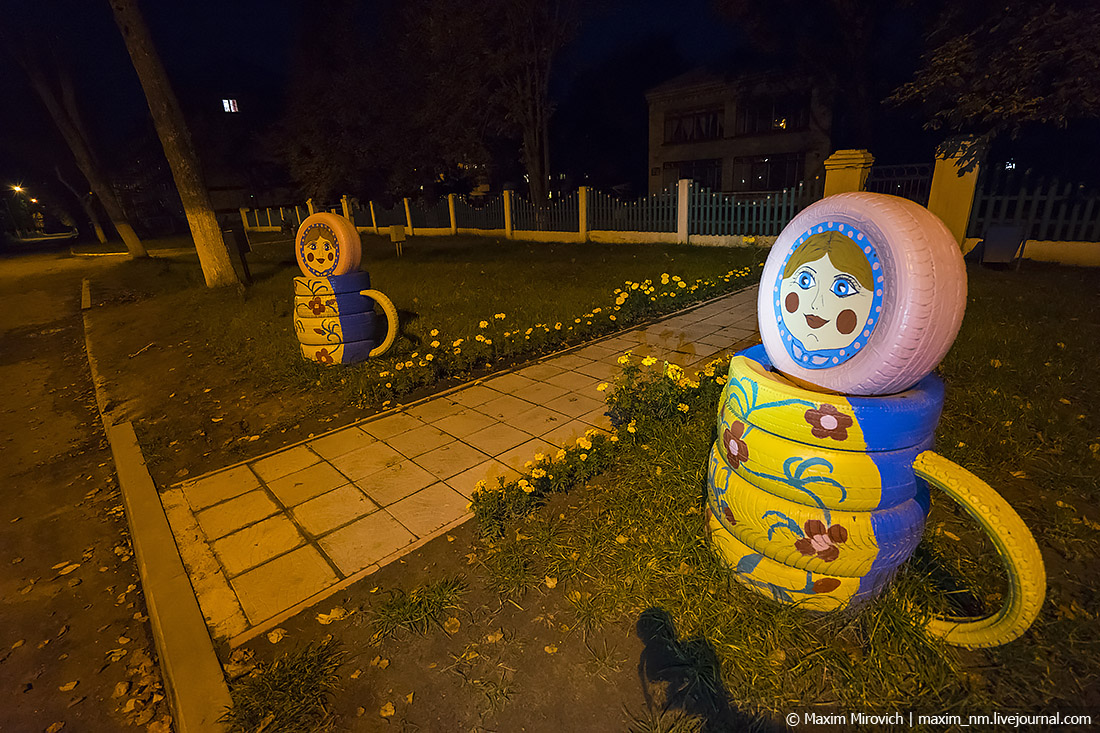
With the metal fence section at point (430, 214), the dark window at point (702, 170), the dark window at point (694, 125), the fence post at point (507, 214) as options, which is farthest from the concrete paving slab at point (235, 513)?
the dark window at point (694, 125)

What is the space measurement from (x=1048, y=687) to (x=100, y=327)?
43.9 feet

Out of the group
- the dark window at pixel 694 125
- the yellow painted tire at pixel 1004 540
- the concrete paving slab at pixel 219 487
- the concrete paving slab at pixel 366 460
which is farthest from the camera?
the dark window at pixel 694 125

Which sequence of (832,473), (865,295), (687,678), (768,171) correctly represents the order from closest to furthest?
(865,295) < (832,473) < (687,678) < (768,171)

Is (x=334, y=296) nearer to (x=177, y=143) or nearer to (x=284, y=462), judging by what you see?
(x=284, y=462)

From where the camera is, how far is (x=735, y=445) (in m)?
2.21

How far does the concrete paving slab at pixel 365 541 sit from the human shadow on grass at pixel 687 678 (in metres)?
1.63

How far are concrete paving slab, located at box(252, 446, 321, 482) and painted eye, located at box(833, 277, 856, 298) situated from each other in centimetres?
396

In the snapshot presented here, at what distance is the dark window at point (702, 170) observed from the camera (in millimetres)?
30056

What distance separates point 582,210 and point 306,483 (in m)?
14.8

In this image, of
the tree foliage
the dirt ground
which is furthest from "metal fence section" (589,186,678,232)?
the dirt ground

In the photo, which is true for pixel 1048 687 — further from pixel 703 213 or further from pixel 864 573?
pixel 703 213

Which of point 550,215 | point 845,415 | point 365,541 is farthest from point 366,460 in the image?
Result: point 550,215

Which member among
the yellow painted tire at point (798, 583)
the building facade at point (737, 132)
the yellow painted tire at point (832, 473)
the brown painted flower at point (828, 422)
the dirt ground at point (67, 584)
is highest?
the building facade at point (737, 132)

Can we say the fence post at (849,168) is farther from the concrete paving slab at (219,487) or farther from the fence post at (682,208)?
the concrete paving slab at (219,487)
